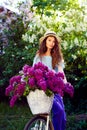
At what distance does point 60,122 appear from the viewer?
5.83m

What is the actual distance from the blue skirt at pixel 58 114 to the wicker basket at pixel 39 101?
28 cm

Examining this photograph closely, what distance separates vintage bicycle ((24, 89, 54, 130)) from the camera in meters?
5.42

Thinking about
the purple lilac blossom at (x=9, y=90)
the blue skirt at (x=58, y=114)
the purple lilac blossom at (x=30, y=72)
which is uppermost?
the purple lilac blossom at (x=30, y=72)

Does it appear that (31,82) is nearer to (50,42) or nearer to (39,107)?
(39,107)

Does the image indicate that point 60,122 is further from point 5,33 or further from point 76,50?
point 5,33

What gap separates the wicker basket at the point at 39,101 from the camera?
17.8 feet

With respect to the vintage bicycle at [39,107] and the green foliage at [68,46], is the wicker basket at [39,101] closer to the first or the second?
the vintage bicycle at [39,107]

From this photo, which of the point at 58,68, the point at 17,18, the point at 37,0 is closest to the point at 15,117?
the point at 58,68

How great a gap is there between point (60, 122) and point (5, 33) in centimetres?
A: 403

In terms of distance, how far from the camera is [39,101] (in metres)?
5.42

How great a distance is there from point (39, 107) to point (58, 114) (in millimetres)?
461

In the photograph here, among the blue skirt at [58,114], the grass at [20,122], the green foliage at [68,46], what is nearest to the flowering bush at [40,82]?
the blue skirt at [58,114]

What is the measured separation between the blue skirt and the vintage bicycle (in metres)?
0.21

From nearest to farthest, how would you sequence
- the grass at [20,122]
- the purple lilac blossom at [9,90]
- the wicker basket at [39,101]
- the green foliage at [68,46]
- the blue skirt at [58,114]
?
1. the wicker basket at [39,101]
2. the purple lilac blossom at [9,90]
3. the blue skirt at [58,114]
4. the grass at [20,122]
5. the green foliage at [68,46]
